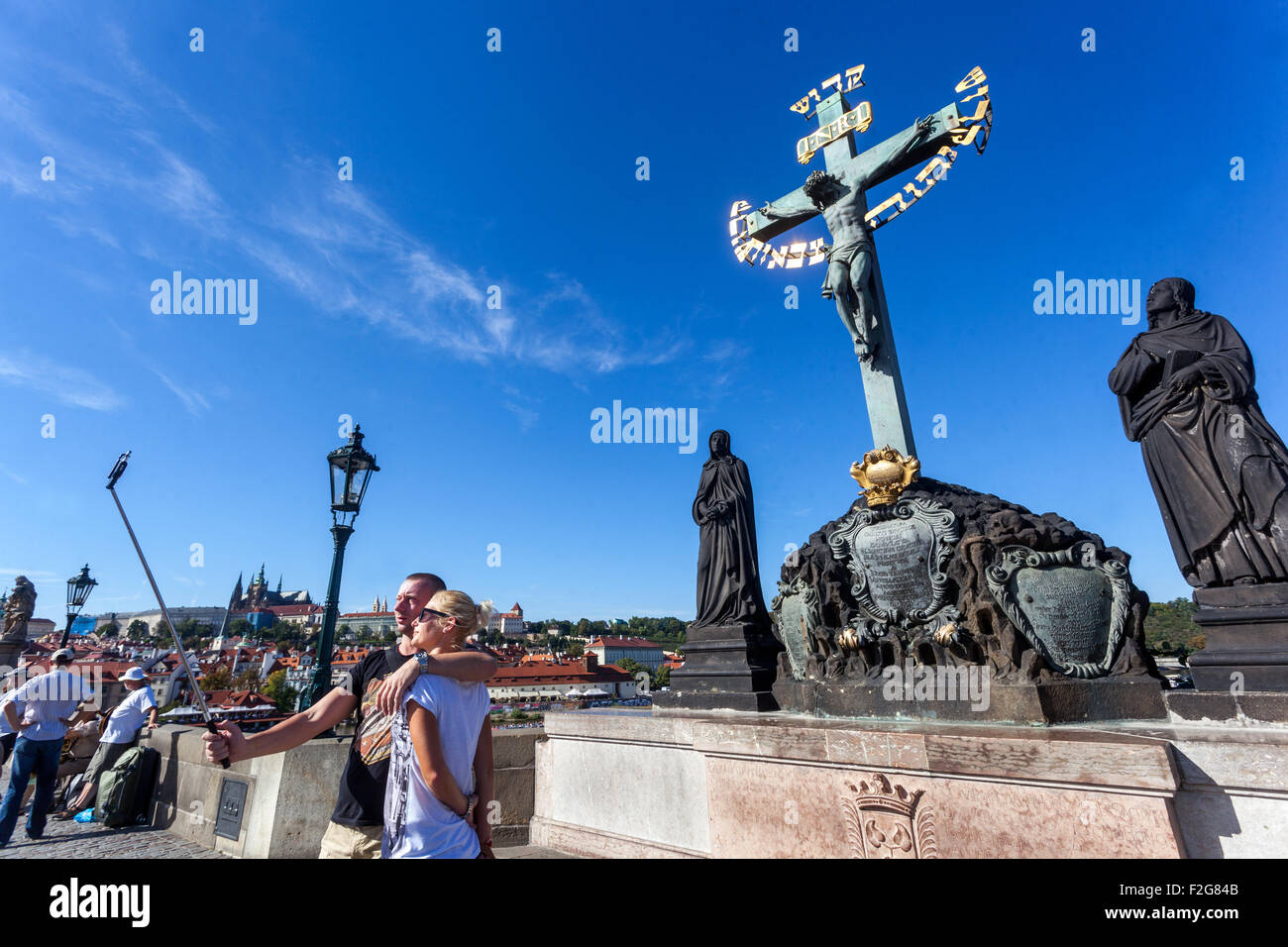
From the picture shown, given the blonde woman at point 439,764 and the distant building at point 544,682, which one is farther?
the distant building at point 544,682

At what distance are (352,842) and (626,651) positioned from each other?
114480 mm

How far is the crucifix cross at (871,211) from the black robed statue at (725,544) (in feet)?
5.89

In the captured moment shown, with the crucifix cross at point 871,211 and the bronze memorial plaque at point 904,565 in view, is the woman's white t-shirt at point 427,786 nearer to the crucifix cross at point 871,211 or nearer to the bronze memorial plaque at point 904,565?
the bronze memorial plaque at point 904,565

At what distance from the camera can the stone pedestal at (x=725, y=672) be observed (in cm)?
613

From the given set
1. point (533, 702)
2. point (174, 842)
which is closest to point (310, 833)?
point (174, 842)

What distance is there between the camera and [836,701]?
523 centimetres

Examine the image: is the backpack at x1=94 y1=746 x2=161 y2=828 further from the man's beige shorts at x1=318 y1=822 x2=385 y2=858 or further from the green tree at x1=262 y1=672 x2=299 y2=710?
the green tree at x1=262 y1=672 x2=299 y2=710

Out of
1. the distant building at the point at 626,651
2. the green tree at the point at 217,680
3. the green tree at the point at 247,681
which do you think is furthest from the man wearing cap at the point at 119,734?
the distant building at the point at 626,651

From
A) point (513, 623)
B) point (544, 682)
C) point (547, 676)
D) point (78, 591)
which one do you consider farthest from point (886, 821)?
point (513, 623)

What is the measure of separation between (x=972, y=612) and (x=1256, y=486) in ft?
6.01
